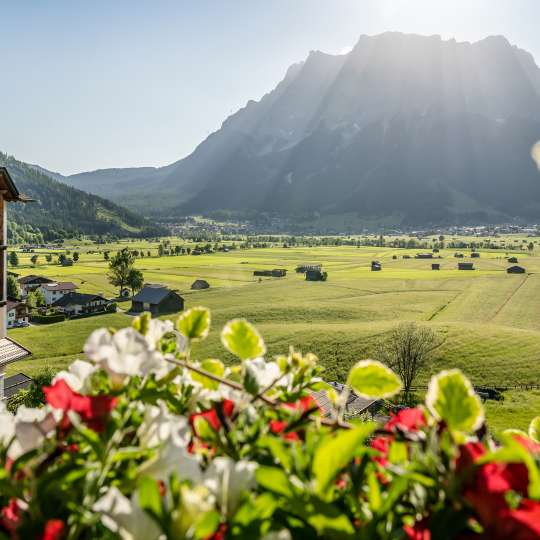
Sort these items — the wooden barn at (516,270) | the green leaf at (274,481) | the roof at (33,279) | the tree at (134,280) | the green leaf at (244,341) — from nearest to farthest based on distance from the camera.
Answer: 1. the green leaf at (274,481)
2. the green leaf at (244,341)
3. the tree at (134,280)
4. the roof at (33,279)
5. the wooden barn at (516,270)

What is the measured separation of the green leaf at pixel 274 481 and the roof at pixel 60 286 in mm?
94443

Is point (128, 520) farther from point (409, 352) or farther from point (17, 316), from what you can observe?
point (17, 316)

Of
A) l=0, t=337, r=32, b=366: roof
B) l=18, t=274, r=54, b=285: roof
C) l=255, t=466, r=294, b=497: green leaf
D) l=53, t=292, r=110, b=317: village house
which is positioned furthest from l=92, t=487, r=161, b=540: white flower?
l=18, t=274, r=54, b=285: roof

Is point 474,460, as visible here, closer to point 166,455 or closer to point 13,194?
point 166,455

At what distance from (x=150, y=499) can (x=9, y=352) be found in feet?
30.1

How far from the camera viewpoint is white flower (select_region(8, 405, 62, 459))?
1.33 metres

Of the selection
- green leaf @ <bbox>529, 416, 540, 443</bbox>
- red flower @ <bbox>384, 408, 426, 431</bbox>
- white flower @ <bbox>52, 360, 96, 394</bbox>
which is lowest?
Result: green leaf @ <bbox>529, 416, 540, 443</bbox>

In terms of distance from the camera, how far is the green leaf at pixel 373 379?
1632mm

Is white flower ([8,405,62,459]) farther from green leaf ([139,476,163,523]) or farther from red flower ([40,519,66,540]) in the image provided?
green leaf ([139,476,163,523])

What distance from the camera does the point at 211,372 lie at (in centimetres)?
211

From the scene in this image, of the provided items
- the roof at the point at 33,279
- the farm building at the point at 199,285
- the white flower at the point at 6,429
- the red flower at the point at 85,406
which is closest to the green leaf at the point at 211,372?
the red flower at the point at 85,406

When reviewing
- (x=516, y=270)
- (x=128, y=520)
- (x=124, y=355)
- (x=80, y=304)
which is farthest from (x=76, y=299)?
(x=128, y=520)

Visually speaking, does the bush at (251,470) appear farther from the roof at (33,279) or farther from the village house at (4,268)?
the roof at (33,279)

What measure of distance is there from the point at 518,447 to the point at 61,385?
3.87 ft
